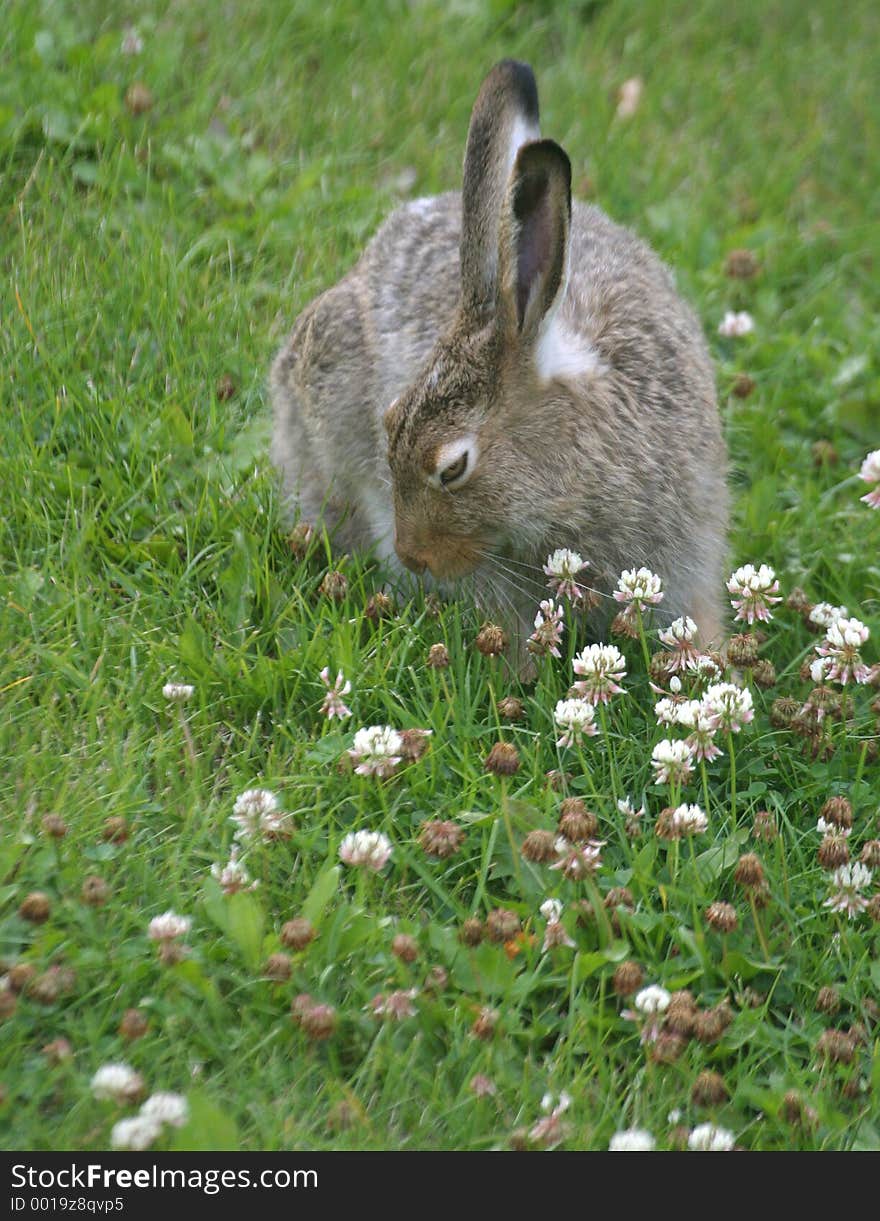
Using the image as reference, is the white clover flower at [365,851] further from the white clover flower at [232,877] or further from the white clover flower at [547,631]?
the white clover flower at [547,631]

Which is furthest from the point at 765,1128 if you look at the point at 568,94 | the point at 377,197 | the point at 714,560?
the point at 568,94

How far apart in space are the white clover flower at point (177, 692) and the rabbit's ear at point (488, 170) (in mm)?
1325

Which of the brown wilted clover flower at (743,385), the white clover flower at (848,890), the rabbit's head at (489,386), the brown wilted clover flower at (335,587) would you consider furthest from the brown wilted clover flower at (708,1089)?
the brown wilted clover flower at (743,385)

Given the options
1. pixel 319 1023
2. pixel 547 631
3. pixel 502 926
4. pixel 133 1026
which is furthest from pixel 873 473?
pixel 133 1026

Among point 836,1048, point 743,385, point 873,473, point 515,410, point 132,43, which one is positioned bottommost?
point 836,1048

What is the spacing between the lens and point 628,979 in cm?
348

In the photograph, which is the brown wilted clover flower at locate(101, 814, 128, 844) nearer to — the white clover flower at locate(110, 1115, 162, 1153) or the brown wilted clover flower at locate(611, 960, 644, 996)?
the white clover flower at locate(110, 1115, 162, 1153)

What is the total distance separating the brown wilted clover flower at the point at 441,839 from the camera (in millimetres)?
3777

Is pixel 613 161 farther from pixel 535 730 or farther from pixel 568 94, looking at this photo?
pixel 535 730

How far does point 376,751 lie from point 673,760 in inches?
29.3

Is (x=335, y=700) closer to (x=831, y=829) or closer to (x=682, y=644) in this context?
(x=682, y=644)

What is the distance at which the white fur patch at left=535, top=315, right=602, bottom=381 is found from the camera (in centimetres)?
444

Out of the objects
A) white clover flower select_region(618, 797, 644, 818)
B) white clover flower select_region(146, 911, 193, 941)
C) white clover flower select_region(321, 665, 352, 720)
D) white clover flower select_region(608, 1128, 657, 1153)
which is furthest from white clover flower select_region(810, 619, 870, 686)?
white clover flower select_region(146, 911, 193, 941)

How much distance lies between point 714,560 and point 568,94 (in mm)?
3093
